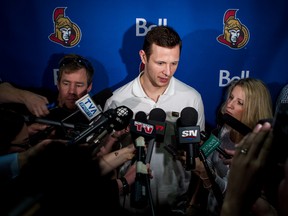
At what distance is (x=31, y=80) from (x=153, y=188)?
1.58 meters

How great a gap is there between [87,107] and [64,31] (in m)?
1.31

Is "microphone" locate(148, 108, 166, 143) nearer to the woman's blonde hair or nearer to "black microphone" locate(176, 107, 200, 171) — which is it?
"black microphone" locate(176, 107, 200, 171)

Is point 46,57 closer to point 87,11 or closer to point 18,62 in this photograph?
point 18,62

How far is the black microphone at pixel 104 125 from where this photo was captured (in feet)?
3.63

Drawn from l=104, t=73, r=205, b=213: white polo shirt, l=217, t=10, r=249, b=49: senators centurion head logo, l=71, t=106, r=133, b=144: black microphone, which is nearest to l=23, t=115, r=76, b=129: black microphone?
l=71, t=106, r=133, b=144: black microphone

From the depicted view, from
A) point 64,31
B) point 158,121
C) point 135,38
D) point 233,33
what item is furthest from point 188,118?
point 64,31

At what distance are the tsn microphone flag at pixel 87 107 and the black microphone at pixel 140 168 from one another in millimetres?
255

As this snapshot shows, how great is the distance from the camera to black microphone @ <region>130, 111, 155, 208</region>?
3.15 ft

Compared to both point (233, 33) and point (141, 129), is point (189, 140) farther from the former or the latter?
point (233, 33)

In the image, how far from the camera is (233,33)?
241 centimetres

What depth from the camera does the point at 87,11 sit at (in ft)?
7.66

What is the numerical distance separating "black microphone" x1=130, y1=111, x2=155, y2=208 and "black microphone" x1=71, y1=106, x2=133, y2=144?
78mm

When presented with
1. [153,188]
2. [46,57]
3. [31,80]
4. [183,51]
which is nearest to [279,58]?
[183,51]

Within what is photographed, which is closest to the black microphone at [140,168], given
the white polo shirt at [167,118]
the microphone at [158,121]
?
the microphone at [158,121]
